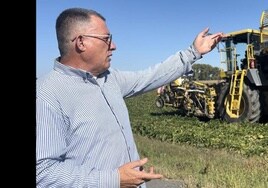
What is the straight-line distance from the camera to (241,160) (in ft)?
28.5

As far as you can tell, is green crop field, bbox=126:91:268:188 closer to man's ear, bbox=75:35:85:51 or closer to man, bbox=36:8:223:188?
man, bbox=36:8:223:188

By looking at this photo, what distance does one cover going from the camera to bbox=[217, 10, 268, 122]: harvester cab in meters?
15.2

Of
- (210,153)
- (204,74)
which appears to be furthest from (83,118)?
(204,74)

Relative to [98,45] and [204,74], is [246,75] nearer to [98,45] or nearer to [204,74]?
[98,45]

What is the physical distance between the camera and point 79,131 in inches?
86.0

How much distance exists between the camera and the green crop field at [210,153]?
250 inches

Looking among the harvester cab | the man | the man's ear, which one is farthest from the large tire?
the man's ear

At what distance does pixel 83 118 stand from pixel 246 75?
13941 millimetres

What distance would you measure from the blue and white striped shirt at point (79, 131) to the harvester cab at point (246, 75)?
1279 cm

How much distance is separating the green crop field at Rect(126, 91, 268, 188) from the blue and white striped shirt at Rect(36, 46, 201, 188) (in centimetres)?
373

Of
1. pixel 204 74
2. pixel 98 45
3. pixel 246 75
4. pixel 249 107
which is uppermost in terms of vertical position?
pixel 98 45
